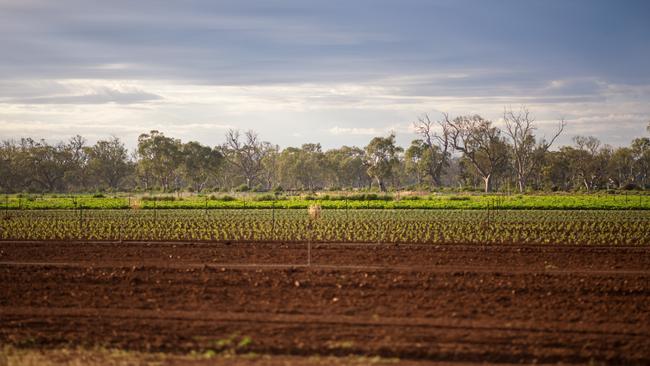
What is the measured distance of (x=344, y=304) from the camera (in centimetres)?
1305

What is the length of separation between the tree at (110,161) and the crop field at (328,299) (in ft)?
286

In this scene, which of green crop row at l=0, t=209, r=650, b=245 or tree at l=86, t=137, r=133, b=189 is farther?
tree at l=86, t=137, r=133, b=189

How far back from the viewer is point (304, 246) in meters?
22.2

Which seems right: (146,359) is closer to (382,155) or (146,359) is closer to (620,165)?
→ (382,155)

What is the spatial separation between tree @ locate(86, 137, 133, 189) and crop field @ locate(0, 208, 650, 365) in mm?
87186

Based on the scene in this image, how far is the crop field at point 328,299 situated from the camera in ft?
33.6

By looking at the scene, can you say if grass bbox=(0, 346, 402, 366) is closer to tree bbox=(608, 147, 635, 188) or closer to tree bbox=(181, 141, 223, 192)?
tree bbox=(181, 141, 223, 192)

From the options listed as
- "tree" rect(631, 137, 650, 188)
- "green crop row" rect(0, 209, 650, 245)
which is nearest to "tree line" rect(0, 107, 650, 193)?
"tree" rect(631, 137, 650, 188)

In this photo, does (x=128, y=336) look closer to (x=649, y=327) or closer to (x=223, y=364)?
(x=223, y=364)

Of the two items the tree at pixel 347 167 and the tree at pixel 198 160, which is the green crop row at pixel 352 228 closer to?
the tree at pixel 198 160

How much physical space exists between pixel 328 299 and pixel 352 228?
15.1 metres

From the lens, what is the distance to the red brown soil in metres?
Answer: 10.5

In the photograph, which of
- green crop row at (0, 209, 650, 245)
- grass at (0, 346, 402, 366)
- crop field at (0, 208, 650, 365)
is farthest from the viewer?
green crop row at (0, 209, 650, 245)

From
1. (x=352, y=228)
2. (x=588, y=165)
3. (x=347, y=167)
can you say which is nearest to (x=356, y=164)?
(x=347, y=167)
